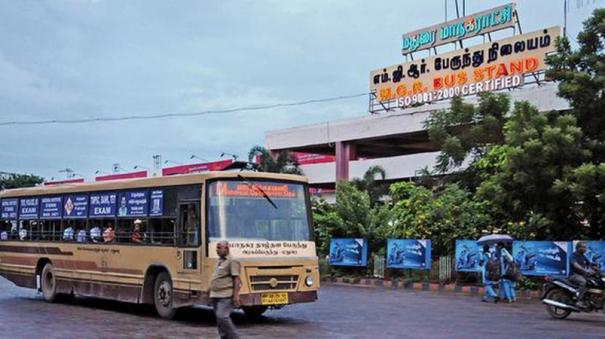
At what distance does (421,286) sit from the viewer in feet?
79.4

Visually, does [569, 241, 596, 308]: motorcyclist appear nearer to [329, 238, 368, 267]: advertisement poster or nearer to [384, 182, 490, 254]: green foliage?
[384, 182, 490, 254]: green foliage

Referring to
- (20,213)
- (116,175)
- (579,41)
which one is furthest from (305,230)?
(116,175)

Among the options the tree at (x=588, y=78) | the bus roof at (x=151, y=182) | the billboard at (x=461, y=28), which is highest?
the billboard at (x=461, y=28)

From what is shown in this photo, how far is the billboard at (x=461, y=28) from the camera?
38438 mm

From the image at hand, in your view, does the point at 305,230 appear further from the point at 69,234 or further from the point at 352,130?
the point at 352,130

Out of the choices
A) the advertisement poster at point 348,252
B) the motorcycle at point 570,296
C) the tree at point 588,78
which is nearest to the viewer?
the motorcycle at point 570,296

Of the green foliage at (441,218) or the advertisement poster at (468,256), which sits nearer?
the advertisement poster at (468,256)

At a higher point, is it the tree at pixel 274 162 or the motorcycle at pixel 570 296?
the tree at pixel 274 162

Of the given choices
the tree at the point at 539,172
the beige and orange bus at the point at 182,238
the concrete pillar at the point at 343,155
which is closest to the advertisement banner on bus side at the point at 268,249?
the beige and orange bus at the point at 182,238

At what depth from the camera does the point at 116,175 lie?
63.2 meters

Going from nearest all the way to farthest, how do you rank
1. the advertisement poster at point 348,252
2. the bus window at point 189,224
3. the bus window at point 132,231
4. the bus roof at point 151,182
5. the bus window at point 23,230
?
the bus window at point 189,224
the bus roof at point 151,182
the bus window at point 132,231
the bus window at point 23,230
the advertisement poster at point 348,252

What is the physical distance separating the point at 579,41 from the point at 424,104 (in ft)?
60.7

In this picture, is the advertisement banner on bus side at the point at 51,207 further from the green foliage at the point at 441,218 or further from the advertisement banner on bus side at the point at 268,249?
the green foliage at the point at 441,218

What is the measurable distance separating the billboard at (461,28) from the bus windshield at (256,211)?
90.8 ft
